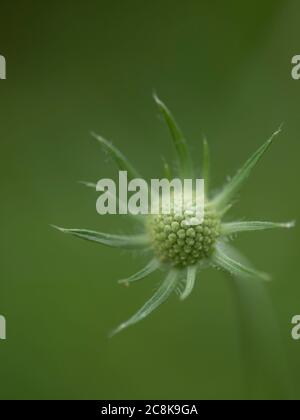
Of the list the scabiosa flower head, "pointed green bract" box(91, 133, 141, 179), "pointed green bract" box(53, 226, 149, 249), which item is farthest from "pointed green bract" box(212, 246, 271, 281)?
"pointed green bract" box(91, 133, 141, 179)

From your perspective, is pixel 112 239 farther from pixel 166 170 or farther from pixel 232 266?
pixel 232 266

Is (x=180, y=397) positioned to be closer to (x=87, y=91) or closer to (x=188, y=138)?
(x=188, y=138)

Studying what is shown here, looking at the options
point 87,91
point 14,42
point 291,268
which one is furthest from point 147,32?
point 291,268

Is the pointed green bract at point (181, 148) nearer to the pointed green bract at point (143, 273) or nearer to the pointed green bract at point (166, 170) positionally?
the pointed green bract at point (166, 170)

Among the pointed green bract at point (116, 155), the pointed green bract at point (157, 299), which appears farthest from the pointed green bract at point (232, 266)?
the pointed green bract at point (116, 155)

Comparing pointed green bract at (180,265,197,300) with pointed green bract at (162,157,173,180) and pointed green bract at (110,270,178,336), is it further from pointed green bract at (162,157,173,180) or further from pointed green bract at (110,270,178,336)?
pointed green bract at (162,157,173,180)

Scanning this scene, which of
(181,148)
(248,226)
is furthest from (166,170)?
(248,226)
